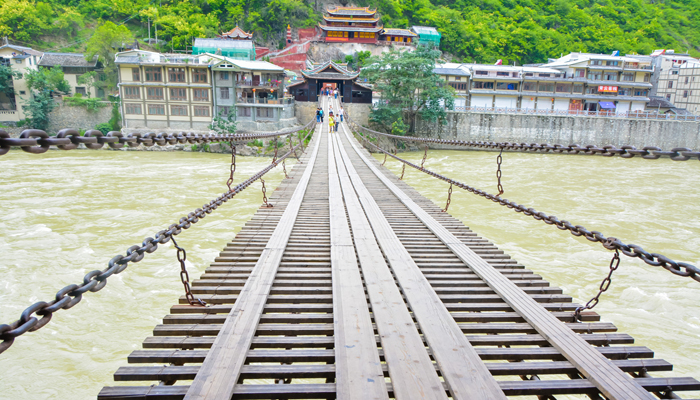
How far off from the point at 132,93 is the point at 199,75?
4.62 meters

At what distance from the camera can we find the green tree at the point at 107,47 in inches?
1162

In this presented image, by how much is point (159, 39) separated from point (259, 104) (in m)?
19.4

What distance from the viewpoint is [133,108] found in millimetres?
27453

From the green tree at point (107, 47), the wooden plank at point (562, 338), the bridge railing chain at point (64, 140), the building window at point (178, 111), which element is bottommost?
the wooden plank at point (562, 338)

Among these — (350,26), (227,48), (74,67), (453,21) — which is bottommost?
(74,67)

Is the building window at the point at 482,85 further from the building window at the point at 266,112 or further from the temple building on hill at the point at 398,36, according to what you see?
the building window at the point at 266,112

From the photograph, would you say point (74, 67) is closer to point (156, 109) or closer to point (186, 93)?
point (156, 109)

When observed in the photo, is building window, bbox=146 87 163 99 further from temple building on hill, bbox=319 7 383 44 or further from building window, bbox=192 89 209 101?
temple building on hill, bbox=319 7 383 44

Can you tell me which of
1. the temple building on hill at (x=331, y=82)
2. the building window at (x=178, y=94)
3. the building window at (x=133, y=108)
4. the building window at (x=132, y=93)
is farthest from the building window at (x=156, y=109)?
the temple building on hill at (x=331, y=82)

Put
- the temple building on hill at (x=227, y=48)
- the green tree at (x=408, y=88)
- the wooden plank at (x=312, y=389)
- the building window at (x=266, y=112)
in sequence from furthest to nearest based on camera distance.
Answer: the temple building on hill at (x=227, y=48) < the building window at (x=266, y=112) < the green tree at (x=408, y=88) < the wooden plank at (x=312, y=389)

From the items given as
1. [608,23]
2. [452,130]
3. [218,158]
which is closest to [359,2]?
[452,130]

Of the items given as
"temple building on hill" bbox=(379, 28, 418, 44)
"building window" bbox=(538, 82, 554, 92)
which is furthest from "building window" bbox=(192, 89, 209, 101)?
"building window" bbox=(538, 82, 554, 92)

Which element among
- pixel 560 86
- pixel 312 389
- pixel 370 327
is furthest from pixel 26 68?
pixel 560 86

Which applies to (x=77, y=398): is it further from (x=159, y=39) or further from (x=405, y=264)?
(x=159, y=39)
